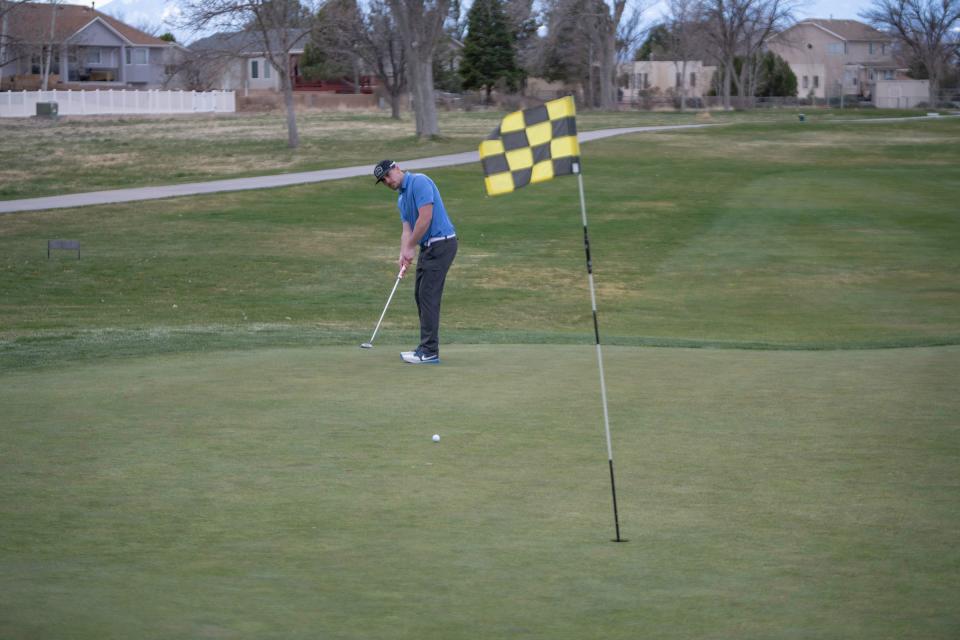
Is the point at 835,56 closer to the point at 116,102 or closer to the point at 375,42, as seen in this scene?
the point at 375,42

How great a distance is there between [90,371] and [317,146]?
3525 cm

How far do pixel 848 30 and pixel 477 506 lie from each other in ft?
419

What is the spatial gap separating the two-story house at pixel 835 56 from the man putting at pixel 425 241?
114 m

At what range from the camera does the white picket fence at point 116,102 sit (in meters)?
74.1

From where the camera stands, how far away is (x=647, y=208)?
102ft

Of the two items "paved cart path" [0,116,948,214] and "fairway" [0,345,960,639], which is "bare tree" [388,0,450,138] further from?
"fairway" [0,345,960,639]

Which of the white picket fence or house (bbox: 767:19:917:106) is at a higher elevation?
house (bbox: 767:19:917:106)

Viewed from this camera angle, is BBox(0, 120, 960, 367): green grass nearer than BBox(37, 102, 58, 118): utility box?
Yes

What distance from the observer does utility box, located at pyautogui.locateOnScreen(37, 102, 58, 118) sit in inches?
2697

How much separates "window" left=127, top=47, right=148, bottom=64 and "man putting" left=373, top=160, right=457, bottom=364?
100110 millimetres

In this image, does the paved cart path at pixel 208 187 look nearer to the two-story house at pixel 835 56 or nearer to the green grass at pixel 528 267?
the green grass at pixel 528 267

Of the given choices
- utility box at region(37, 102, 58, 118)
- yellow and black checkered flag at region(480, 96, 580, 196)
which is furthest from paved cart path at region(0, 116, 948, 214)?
utility box at region(37, 102, 58, 118)

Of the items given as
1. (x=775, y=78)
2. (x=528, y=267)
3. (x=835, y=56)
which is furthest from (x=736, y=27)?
(x=528, y=267)

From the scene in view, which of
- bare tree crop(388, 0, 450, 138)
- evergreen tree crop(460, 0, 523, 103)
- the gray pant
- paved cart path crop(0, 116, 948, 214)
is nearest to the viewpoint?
the gray pant
